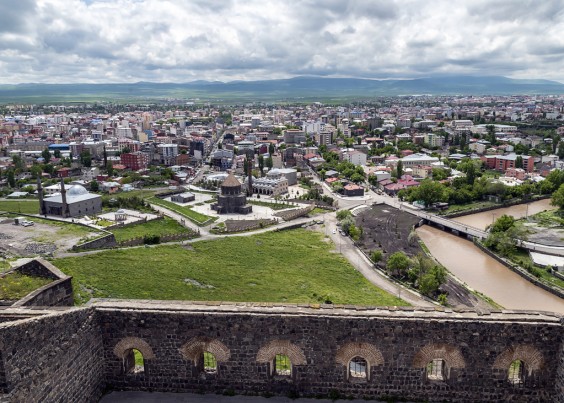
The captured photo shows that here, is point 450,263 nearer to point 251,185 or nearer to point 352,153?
point 251,185

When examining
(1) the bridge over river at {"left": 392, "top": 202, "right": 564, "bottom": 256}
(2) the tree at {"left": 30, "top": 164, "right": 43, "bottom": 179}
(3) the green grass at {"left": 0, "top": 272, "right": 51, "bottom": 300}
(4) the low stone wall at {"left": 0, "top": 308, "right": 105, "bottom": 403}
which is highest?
(4) the low stone wall at {"left": 0, "top": 308, "right": 105, "bottom": 403}

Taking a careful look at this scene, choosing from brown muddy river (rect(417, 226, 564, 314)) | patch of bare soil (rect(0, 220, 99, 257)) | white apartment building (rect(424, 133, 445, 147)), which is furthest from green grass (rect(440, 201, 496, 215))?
white apartment building (rect(424, 133, 445, 147))

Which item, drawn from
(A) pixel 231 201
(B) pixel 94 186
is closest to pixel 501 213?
(A) pixel 231 201

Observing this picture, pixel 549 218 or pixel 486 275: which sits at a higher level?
pixel 549 218

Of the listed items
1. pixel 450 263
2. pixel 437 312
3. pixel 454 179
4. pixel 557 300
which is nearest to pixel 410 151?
pixel 454 179

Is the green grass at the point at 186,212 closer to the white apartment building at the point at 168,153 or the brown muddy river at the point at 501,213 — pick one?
the brown muddy river at the point at 501,213

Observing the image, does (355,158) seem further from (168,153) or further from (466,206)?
(168,153)

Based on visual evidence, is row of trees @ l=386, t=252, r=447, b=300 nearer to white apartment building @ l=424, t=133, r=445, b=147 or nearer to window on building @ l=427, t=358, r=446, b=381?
window on building @ l=427, t=358, r=446, b=381
